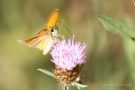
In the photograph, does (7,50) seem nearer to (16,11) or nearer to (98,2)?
(16,11)

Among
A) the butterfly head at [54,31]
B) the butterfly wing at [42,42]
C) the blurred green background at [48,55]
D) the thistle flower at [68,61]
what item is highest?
the blurred green background at [48,55]

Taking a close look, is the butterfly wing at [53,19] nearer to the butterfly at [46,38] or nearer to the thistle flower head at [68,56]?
the butterfly at [46,38]

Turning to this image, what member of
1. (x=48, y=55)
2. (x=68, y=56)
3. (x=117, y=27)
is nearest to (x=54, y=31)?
(x=68, y=56)

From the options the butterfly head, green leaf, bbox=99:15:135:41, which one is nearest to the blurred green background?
the butterfly head

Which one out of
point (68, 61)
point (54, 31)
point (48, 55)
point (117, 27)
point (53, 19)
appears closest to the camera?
point (117, 27)

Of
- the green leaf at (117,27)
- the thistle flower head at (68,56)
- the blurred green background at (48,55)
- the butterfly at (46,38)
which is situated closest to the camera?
the green leaf at (117,27)

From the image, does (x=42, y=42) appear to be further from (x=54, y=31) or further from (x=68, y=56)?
(x=68, y=56)

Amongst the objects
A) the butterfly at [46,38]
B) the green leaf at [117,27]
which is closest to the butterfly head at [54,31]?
the butterfly at [46,38]
